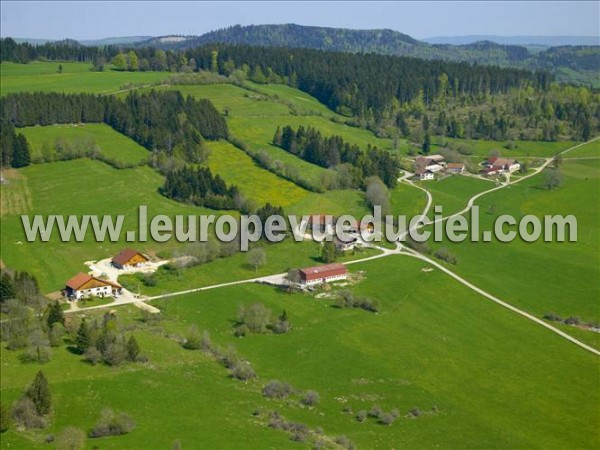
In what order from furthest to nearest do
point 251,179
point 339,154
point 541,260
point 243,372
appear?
point 339,154 < point 251,179 < point 541,260 < point 243,372

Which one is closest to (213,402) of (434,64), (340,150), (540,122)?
(340,150)

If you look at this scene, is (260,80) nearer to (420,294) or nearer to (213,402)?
(420,294)

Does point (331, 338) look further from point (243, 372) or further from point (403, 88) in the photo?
point (403, 88)

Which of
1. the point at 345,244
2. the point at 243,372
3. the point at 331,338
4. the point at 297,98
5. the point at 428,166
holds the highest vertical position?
the point at 297,98

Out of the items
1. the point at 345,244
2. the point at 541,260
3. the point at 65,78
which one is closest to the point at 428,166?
the point at 541,260

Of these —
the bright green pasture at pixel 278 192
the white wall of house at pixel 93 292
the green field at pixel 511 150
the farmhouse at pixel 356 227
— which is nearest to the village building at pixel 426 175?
the bright green pasture at pixel 278 192

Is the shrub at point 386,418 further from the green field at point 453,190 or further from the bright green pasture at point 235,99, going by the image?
the bright green pasture at point 235,99

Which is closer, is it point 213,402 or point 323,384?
point 213,402
